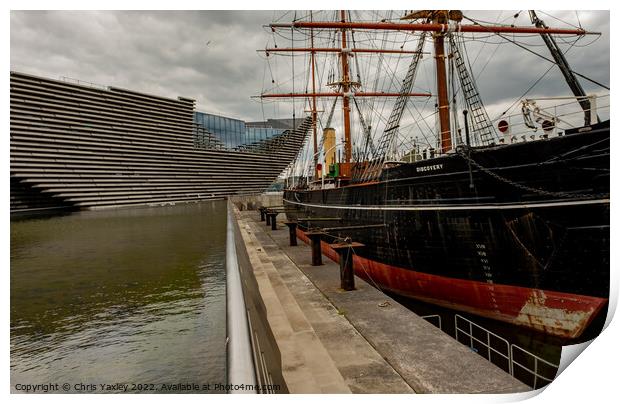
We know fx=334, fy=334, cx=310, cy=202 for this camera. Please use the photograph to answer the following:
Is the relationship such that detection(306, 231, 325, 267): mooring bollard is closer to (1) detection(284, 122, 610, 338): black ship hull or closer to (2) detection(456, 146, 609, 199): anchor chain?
(1) detection(284, 122, 610, 338): black ship hull

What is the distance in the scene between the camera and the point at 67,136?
1996 inches

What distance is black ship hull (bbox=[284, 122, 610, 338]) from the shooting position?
260 inches

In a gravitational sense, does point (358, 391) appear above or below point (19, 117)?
below

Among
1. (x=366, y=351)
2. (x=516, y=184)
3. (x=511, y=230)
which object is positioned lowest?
(x=366, y=351)

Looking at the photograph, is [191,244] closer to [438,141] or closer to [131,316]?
[131,316]

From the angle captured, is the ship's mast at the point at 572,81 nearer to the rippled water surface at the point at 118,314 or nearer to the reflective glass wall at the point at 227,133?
the rippled water surface at the point at 118,314

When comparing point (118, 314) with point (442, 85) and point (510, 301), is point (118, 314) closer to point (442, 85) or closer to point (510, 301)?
point (510, 301)

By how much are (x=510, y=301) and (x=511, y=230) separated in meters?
1.64

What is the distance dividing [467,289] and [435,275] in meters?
0.92

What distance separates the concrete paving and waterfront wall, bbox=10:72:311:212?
39.2 m

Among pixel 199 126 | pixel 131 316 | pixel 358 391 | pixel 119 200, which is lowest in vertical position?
pixel 131 316

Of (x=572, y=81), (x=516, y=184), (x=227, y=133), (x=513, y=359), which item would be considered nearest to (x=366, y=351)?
(x=513, y=359)

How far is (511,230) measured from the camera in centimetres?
756

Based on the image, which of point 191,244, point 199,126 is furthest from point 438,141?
point 199,126
